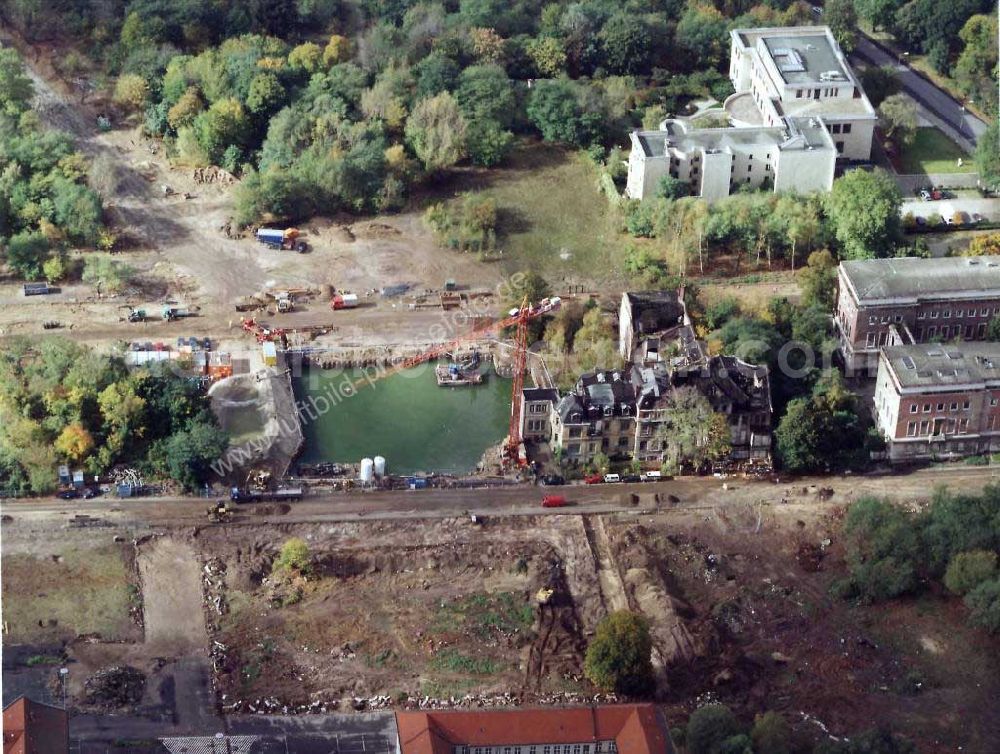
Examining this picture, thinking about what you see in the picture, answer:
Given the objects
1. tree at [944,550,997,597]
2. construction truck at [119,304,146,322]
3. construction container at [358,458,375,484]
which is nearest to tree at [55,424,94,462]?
construction truck at [119,304,146,322]

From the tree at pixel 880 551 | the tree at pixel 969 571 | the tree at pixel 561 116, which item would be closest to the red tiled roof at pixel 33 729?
the tree at pixel 880 551

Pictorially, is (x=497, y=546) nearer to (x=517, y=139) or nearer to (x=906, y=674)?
(x=906, y=674)

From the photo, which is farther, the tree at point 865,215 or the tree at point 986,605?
the tree at point 865,215

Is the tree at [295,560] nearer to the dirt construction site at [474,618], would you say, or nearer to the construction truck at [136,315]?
the dirt construction site at [474,618]

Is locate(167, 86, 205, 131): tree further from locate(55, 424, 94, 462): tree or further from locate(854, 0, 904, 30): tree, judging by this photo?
locate(854, 0, 904, 30): tree

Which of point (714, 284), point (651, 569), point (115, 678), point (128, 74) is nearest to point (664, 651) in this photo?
point (651, 569)

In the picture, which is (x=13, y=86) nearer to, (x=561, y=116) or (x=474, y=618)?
(x=561, y=116)

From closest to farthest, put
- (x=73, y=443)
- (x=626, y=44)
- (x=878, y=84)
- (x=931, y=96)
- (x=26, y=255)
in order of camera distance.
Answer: (x=73, y=443) < (x=26, y=255) < (x=878, y=84) < (x=626, y=44) < (x=931, y=96)

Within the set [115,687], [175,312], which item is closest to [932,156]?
[175,312]
